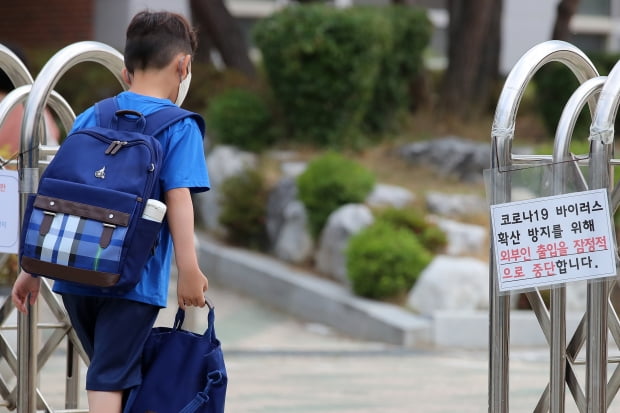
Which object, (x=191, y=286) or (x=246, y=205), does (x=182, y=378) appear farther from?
(x=246, y=205)

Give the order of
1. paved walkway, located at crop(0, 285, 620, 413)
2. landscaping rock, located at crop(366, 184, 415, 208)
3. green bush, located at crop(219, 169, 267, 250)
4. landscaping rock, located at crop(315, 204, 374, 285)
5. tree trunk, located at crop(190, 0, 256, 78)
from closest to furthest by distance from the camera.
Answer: paved walkway, located at crop(0, 285, 620, 413) → landscaping rock, located at crop(315, 204, 374, 285) → landscaping rock, located at crop(366, 184, 415, 208) → green bush, located at crop(219, 169, 267, 250) → tree trunk, located at crop(190, 0, 256, 78)

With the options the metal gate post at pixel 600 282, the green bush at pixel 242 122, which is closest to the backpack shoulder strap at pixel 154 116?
the metal gate post at pixel 600 282

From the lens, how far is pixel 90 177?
3182mm

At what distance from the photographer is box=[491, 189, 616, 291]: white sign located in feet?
10.9

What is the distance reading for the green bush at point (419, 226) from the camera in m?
9.25

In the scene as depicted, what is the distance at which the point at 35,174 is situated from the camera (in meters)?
3.86

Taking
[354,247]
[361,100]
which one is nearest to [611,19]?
[361,100]

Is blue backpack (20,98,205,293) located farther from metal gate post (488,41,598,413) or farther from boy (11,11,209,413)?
metal gate post (488,41,598,413)

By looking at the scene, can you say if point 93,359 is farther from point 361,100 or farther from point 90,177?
point 361,100

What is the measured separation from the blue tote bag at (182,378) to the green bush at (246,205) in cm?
719

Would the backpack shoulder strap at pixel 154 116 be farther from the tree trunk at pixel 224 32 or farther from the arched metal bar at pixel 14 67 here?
the tree trunk at pixel 224 32

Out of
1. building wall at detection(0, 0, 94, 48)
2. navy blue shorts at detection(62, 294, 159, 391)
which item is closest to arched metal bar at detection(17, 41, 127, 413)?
navy blue shorts at detection(62, 294, 159, 391)

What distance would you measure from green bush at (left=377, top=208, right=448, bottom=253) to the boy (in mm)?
5908

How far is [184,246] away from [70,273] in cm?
34
